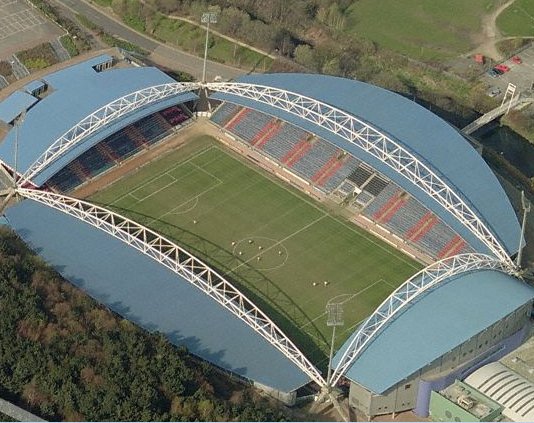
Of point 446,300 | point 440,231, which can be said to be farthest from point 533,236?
point 446,300

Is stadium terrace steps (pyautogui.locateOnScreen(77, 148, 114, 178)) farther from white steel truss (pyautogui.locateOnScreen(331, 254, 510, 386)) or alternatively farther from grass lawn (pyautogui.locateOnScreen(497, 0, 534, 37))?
grass lawn (pyautogui.locateOnScreen(497, 0, 534, 37))

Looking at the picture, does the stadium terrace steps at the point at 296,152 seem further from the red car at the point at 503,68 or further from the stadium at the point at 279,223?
the red car at the point at 503,68

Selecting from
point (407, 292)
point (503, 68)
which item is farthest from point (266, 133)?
point (503, 68)

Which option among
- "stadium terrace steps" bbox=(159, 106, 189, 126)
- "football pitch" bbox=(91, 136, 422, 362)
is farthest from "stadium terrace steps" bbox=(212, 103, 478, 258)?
"stadium terrace steps" bbox=(159, 106, 189, 126)

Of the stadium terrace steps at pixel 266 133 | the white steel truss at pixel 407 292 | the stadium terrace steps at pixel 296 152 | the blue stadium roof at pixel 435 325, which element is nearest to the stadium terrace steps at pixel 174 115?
the stadium terrace steps at pixel 266 133

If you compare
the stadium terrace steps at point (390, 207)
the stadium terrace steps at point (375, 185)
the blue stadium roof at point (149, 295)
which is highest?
the stadium terrace steps at point (375, 185)

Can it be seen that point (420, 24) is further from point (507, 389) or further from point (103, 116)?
point (507, 389)
